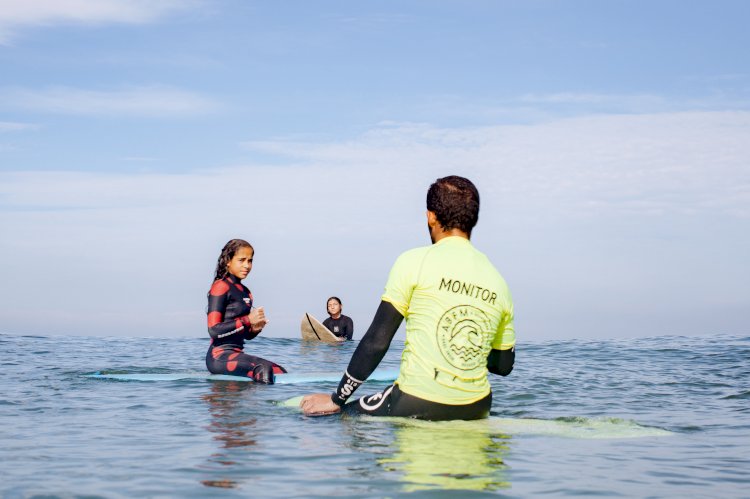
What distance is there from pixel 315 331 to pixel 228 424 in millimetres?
12544

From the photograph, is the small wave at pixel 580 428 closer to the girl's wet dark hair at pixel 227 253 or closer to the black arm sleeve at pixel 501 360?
the black arm sleeve at pixel 501 360

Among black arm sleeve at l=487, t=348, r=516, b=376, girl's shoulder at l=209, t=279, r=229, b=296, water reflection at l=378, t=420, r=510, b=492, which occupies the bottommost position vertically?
water reflection at l=378, t=420, r=510, b=492

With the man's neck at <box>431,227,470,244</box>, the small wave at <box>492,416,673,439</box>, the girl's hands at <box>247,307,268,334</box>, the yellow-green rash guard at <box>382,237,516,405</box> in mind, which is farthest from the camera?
the girl's hands at <box>247,307,268,334</box>

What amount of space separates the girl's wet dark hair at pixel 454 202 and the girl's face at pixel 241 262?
16.1 feet

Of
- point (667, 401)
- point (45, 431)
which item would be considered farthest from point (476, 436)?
point (667, 401)

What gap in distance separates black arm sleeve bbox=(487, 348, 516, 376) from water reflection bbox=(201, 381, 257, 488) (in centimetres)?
186

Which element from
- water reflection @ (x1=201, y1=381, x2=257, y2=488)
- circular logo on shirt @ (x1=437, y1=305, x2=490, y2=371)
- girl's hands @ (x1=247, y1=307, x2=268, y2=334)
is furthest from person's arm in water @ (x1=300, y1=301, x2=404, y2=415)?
girl's hands @ (x1=247, y1=307, x2=268, y2=334)

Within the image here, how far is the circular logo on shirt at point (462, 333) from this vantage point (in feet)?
18.8

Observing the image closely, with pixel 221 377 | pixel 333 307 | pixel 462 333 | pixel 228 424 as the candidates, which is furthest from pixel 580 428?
pixel 333 307

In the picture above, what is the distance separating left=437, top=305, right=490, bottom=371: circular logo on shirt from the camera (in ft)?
18.8

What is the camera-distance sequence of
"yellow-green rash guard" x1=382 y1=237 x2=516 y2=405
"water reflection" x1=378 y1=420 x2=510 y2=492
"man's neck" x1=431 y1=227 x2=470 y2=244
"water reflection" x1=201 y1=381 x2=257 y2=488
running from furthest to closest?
"man's neck" x1=431 y1=227 x2=470 y2=244 → "yellow-green rash guard" x1=382 y1=237 x2=516 y2=405 → "water reflection" x1=201 y1=381 x2=257 y2=488 → "water reflection" x1=378 y1=420 x2=510 y2=492

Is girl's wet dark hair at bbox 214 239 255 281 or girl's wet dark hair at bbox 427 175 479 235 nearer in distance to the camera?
girl's wet dark hair at bbox 427 175 479 235

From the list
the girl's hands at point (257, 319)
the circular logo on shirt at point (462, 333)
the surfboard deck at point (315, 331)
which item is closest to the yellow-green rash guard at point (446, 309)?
the circular logo on shirt at point (462, 333)

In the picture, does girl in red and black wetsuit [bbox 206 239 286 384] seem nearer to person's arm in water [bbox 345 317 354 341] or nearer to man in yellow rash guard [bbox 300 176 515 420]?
man in yellow rash guard [bbox 300 176 515 420]
